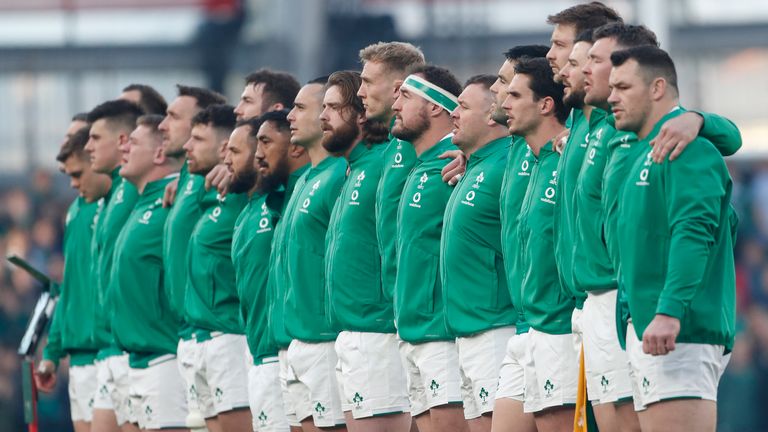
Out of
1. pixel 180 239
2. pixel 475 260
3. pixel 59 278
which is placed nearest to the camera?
pixel 475 260

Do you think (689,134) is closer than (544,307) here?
Yes

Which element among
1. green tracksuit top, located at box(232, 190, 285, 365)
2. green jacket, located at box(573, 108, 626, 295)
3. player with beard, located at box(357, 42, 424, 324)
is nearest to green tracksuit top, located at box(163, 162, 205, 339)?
green tracksuit top, located at box(232, 190, 285, 365)

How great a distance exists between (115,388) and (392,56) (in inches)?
135

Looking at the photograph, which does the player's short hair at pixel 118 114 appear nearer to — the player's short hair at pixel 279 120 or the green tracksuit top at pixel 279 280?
the player's short hair at pixel 279 120

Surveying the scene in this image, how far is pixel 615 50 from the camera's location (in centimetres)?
741

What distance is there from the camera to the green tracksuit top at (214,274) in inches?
410

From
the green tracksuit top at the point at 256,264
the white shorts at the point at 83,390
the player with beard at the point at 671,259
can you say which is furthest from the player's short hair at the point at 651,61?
the white shorts at the point at 83,390

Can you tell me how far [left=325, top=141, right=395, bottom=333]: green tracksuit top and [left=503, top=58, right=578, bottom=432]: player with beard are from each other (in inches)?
49.2

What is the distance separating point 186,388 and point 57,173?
26.6 ft

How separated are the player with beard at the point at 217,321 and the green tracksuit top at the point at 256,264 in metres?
0.26

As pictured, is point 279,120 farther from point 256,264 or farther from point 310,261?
point 310,261

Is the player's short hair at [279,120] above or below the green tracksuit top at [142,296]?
above

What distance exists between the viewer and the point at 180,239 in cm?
1091

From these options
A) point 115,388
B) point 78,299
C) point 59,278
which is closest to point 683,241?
point 115,388
